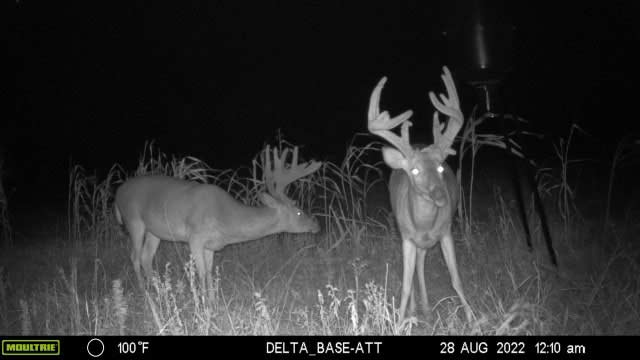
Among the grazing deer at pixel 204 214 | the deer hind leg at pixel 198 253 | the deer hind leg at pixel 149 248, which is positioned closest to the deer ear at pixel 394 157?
the grazing deer at pixel 204 214

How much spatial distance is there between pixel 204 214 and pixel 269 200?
0.67 m

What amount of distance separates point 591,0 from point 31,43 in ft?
81.5

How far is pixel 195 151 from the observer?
2605 centimetres

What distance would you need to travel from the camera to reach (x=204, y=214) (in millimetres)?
7547

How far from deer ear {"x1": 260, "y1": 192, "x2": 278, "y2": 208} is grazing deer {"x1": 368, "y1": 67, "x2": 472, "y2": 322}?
1.66 metres

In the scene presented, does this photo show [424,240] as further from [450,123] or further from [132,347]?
[132,347]

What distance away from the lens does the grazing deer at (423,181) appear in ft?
19.6

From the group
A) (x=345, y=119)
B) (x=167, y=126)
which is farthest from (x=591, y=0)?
(x=167, y=126)

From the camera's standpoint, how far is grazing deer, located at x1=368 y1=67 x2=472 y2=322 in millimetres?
5965

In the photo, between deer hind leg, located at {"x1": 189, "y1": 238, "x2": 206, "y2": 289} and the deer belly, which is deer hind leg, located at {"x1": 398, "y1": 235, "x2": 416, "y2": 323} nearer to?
the deer belly

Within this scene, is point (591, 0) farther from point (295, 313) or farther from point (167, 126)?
point (295, 313)

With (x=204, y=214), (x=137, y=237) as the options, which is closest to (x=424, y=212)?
(x=204, y=214)

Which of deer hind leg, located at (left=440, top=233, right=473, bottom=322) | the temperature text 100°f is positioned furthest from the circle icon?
deer hind leg, located at (left=440, top=233, right=473, bottom=322)

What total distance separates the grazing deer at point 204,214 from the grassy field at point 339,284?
0.36m
